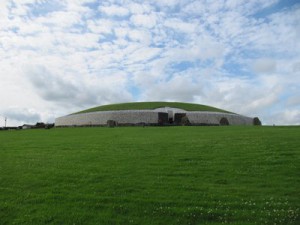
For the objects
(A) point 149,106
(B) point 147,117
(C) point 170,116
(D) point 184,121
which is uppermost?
(A) point 149,106

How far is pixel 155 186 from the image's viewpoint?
614 inches

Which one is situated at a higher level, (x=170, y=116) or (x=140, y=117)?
(x=170, y=116)

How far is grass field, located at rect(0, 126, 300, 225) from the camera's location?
1262cm

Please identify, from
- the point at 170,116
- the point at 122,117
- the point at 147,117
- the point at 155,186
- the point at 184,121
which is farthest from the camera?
the point at 170,116

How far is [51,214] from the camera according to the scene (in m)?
12.9

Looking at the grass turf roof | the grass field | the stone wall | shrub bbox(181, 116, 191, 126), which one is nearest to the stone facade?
the stone wall

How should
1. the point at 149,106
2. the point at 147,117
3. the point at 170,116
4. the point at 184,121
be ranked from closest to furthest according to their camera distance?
1. the point at 184,121
2. the point at 147,117
3. the point at 170,116
4. the point at 149,106

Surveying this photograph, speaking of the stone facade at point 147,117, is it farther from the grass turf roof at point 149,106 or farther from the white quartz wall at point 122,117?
the grass turf roof at point 149,106

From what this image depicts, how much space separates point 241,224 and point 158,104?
75.5m

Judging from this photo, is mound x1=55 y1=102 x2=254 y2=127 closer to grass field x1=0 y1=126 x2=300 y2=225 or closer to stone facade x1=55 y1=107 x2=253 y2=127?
stone facade x1=55 y1=107 x2=253 y2=127

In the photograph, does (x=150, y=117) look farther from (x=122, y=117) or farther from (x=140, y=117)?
(x=122, y=117)

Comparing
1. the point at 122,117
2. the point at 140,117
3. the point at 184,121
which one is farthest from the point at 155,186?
the point at 122,117

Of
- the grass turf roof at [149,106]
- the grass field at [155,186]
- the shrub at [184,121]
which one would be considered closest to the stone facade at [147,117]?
the shrub at [184,121]

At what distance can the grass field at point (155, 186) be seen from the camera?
12617 mm
